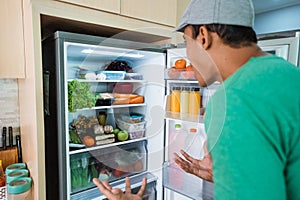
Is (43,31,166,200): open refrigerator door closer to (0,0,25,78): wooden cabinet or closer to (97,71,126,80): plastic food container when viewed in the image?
(97,71,126,80): plastic food container

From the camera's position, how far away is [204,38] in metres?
0.59

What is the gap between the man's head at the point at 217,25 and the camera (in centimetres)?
55

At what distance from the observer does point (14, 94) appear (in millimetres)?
1323

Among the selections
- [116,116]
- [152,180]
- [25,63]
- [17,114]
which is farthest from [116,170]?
[25,63]

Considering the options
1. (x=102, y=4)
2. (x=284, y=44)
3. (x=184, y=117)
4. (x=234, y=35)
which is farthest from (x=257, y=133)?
(x=102, y=4)

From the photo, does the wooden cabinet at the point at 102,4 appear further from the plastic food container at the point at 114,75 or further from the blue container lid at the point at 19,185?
the blue container lid at the point at 19,185

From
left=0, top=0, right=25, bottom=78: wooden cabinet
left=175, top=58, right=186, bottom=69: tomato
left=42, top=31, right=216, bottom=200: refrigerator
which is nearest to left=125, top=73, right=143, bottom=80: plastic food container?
left=42, top=31, right=216, bottom=200: refrigerator

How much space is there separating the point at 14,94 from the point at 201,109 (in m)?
1.19

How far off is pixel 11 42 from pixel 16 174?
70 centimetres

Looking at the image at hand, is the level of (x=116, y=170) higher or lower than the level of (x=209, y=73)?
lower

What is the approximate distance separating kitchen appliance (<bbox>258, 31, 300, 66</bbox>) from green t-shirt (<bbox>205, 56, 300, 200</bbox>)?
531mm

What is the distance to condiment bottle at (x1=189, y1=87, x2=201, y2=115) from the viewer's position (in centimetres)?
126

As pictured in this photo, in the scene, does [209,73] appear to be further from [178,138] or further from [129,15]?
[178,138]

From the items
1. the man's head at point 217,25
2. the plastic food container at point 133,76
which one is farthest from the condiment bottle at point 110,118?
the man's head at point 217,25
